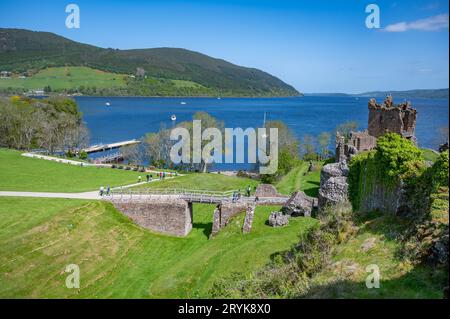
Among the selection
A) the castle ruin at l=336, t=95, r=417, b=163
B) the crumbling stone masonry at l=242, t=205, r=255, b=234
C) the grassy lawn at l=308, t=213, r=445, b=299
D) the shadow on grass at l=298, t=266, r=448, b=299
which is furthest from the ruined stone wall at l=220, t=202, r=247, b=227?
the shadow on grass at l=298, t=266, r=448, b=299

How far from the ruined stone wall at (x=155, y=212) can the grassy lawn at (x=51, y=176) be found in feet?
21.5

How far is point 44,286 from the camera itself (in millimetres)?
25922

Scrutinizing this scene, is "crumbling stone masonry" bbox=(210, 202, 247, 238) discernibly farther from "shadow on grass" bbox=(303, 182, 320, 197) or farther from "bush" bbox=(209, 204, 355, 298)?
"bush" bbox=(209, 204, 355, 298)

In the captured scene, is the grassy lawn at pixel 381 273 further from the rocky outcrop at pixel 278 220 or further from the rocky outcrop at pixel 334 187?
the rocky outcrop at pixel 278 220

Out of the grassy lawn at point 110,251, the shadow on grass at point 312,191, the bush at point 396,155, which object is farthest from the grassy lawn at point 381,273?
the shadow on grass at point 312,191

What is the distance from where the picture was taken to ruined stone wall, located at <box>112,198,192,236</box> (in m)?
37.5

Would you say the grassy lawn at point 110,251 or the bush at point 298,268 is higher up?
the bush at point 298,268

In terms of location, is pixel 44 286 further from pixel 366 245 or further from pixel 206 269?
pixel 366 245

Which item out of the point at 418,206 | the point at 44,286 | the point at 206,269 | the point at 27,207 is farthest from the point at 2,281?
the point at 418,206

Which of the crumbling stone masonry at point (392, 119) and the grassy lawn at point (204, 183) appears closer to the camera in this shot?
the grassy lawn at point (204, 183)

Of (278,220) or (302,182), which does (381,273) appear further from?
(302,182)

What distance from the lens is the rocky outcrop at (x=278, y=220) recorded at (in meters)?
32.7

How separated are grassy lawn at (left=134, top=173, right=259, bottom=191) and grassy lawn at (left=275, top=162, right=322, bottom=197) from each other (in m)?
4.80
